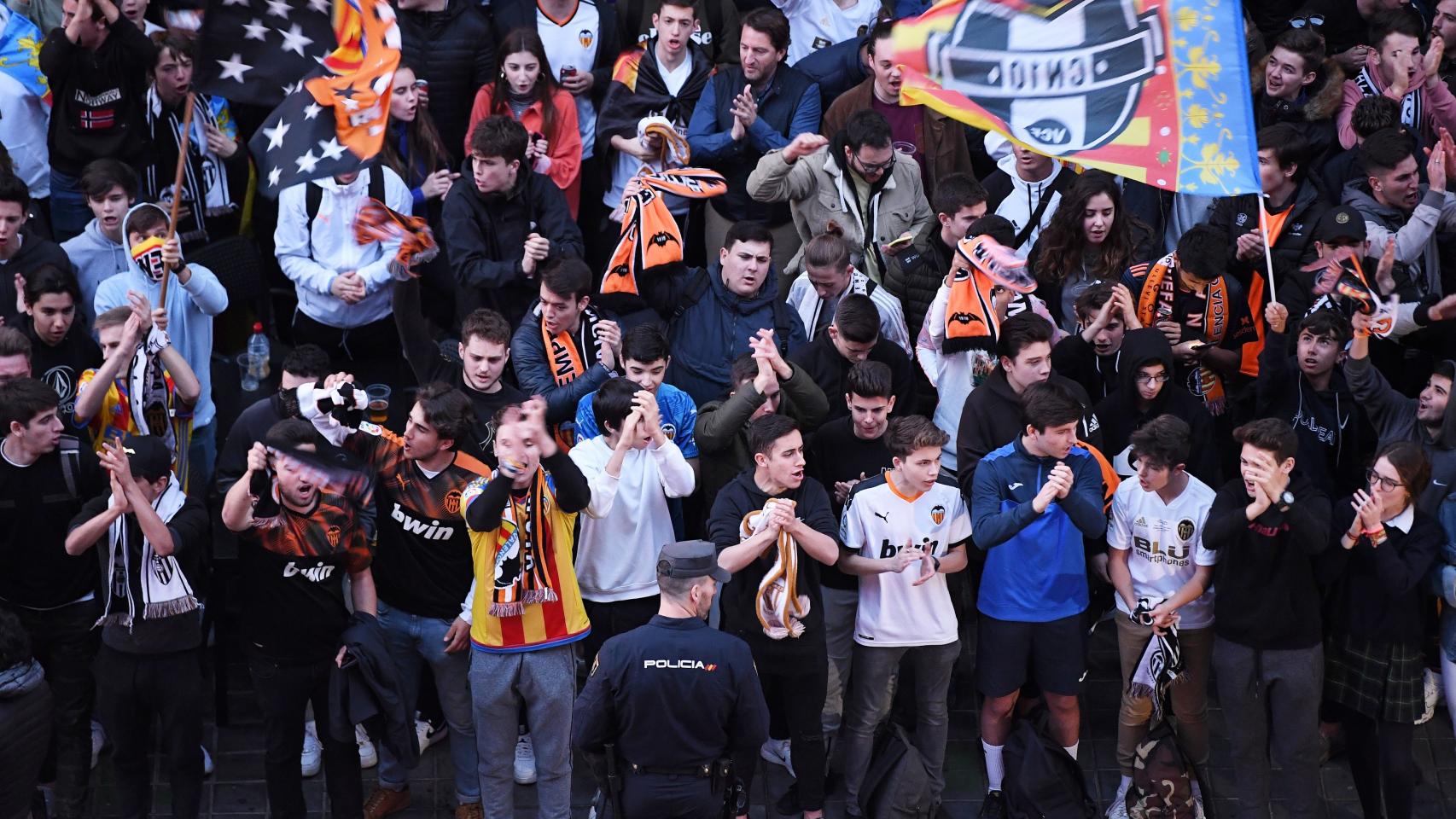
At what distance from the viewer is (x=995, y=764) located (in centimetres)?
895

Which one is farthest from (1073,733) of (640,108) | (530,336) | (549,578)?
(640,108)

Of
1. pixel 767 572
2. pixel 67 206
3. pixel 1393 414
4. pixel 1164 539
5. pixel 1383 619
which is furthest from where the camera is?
pixel 67 206

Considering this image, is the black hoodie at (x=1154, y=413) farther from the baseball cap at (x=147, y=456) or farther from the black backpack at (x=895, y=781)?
the baseball cap at (x=147, y=456)

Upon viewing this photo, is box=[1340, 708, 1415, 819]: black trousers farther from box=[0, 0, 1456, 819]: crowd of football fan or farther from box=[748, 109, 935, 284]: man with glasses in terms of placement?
box=[748, 109, 935, 284]: man with glasses

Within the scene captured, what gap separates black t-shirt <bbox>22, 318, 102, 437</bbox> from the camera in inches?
360

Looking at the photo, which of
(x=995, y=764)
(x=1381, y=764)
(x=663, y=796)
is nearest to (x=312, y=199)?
(x=663, y=796)

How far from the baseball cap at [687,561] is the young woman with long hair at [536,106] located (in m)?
3.83

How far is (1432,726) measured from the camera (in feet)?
31.9

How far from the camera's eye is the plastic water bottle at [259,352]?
10.3 m

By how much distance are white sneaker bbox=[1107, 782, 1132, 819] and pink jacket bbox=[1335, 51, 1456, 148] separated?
4142 mm

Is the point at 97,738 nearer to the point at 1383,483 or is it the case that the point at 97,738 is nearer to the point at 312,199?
the point at 312,199

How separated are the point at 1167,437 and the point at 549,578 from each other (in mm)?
2948

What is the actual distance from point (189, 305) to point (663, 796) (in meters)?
4.09

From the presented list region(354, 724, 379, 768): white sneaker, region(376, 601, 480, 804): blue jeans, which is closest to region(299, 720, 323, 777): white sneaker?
region(354, 724, 379, 768): white sneaker
